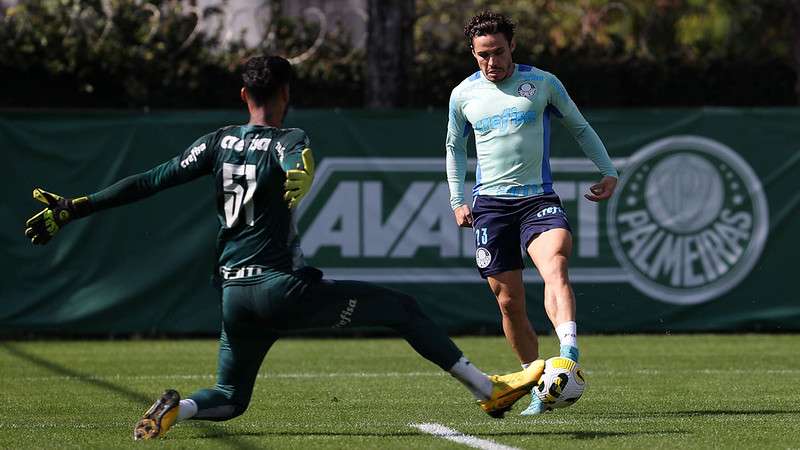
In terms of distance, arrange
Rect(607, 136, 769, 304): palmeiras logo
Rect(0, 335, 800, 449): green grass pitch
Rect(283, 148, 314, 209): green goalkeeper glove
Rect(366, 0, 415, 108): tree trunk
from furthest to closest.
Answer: Rect(366, 0, 415, 108): tree trunk, Rect(607, 136, 769, 304): palmeiras logo, Rect(0, 335, 800, 449): green grass pitch, Rect(283, 148, 314, 209): green goalkeeper glove

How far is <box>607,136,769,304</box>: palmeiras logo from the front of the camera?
13.6 meters

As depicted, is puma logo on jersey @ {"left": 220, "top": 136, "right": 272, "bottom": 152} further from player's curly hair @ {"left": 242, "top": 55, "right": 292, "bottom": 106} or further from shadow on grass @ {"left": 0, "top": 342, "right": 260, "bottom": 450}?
shadow on grass @ {"left": 0, "top": 342, "right": 260, "bottom": 450}

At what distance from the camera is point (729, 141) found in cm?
1380

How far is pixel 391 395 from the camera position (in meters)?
8.94

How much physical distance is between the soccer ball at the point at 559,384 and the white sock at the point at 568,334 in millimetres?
246

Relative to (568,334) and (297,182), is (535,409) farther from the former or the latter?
(297,182)

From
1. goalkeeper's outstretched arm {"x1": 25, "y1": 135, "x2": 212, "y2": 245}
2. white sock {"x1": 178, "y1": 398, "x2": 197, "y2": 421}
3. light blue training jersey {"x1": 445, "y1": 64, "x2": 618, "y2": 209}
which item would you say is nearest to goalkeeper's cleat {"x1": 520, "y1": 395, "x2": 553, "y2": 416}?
light blue training jersey {"x1": 445, "y1": 64, "x2": 618, "y2": 209}

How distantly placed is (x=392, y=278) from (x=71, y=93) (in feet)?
15.7

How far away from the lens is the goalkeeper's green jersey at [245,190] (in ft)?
20.8

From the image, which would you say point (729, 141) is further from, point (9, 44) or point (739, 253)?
point (9, 44)

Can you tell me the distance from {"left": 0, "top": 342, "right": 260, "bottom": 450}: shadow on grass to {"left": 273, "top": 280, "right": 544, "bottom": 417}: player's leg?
0.71 meters

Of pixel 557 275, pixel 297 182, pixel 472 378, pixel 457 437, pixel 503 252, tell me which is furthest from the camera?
pixel 503 252

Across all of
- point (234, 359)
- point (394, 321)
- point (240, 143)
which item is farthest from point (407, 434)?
point (240, 143)

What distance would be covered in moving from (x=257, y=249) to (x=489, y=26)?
2.13 m
